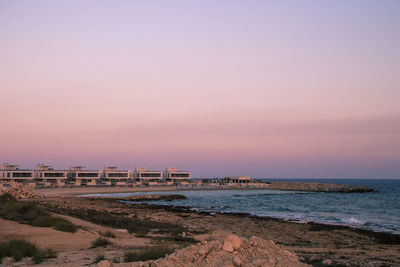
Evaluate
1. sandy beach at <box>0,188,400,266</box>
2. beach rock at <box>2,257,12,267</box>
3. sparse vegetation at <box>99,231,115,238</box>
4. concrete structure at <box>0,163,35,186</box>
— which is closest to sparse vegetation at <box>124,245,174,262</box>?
sandy beach at <box>0,188,400,266</box>

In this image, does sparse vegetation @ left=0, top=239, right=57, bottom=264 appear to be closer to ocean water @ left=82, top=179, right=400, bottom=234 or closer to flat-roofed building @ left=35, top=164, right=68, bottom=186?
ocean water @ left=82, top=179, right=400, bottom=234

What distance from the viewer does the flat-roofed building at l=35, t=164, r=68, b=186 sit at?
246 feet

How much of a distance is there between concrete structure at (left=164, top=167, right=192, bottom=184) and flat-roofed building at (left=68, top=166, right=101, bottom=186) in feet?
62.2

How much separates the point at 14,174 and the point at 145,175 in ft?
98.3

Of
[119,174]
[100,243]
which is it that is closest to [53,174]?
[119,174]

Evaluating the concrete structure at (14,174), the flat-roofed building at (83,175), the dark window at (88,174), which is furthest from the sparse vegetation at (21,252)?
the dark window at (88,174)

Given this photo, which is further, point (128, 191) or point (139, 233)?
point (128, 191)

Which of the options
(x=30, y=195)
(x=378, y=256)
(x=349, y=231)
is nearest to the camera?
(x=378, y=256)

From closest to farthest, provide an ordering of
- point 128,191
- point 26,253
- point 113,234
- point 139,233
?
point 26,253
point 113,234
point 139,233
point 128,191

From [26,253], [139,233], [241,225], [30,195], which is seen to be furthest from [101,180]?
[26,253]

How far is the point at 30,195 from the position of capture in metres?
42.3

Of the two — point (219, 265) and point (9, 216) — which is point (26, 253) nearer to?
point (219, 265)

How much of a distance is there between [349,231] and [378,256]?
8501 millimetres

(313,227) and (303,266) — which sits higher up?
(303,266)
